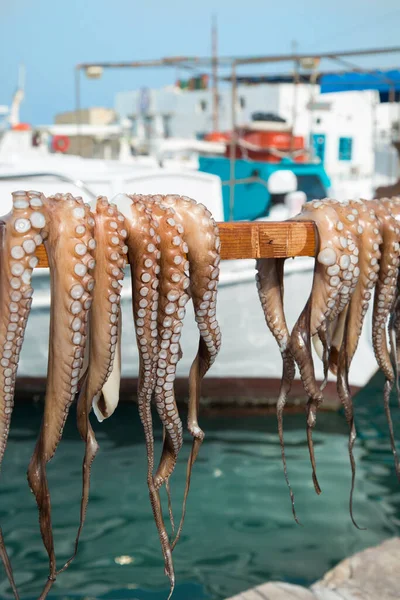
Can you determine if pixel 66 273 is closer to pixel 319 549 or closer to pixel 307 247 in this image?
pixel 307 247

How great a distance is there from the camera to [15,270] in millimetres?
1727

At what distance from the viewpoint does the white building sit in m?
30.2

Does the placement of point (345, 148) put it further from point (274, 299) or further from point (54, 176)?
point (274, 299)

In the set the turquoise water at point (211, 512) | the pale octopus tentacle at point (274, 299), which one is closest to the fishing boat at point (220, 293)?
the turquoise water at point (211, 512)

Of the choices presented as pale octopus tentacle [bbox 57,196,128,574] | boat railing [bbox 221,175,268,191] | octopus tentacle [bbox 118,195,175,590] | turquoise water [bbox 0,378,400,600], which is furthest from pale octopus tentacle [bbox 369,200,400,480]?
boat railing [bbox 221,175,268,191]

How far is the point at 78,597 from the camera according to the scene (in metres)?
5.26

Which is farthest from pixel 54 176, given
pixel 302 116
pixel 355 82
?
pixel 302 116

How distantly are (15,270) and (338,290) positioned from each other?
1.02 m

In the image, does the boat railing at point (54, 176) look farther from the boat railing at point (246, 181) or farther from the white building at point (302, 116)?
the white building at point (302, 116)

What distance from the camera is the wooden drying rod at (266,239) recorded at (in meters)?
2.14

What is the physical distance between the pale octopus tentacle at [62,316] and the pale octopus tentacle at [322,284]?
29.7 inches

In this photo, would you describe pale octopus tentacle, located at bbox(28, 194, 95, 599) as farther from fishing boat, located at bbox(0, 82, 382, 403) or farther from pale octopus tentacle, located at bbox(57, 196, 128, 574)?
fishing boat, located at bbox(0, 82, 382, 403)

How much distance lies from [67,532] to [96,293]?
4.77 m

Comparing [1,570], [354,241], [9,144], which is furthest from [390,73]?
[354,241]
